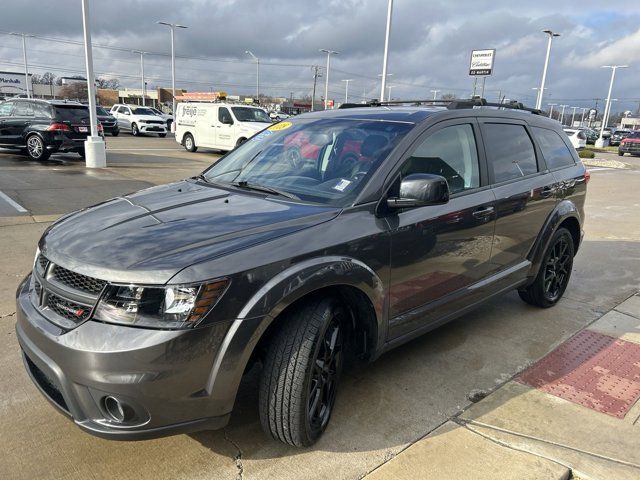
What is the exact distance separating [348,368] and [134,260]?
1.85 meters

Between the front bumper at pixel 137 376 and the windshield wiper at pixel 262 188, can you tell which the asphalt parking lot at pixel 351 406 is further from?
the windshield wiper at pixel 262 188

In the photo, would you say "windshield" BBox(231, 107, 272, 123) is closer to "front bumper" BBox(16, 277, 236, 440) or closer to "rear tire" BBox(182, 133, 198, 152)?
"rear tire" BBox(182, 133, 198, 152)

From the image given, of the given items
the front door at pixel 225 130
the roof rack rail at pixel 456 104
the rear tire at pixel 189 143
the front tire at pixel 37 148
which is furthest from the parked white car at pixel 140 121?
the roof rack rail at pixel 456 104

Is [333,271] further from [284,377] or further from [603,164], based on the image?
[603,164]

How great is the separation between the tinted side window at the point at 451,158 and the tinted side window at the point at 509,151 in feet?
0.74

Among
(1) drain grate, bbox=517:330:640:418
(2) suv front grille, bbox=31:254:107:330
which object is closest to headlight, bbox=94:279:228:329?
(2) suv front grille, bbox=31:254:107:330

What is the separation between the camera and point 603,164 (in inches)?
949

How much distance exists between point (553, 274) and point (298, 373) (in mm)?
3269

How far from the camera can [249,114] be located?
60.7 feet

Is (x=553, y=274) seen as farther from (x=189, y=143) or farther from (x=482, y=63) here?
(x=482, y=63)

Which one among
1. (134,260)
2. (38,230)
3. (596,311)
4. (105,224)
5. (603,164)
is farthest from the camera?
(603,164)

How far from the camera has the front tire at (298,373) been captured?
93.7 inches

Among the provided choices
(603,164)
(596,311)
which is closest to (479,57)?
(603,164)

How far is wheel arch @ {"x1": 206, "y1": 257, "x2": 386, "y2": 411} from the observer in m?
2.16
